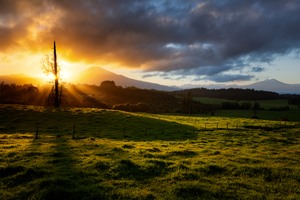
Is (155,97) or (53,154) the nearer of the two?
(53,154)

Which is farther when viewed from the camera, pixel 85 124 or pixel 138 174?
pixel 85 124

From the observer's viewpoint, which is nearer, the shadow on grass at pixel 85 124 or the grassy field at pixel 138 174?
the grassy field at pixel 138 174

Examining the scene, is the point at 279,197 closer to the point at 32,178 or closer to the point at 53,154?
the point at 32,178

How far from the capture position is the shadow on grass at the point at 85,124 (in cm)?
4006

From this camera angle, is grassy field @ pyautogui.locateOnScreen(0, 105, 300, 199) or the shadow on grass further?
the shadow on grass

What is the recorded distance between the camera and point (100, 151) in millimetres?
23125

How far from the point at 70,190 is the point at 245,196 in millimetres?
9244

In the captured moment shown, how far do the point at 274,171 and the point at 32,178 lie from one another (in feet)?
52.8

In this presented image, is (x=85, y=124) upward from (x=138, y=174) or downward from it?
downward

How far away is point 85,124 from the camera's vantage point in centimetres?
4722

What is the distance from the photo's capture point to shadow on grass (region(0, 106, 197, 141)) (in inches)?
1577

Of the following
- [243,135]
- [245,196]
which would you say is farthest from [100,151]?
[243,135]

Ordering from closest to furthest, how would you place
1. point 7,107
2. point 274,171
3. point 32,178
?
point 32,178 < point 274,171 < point 7,107

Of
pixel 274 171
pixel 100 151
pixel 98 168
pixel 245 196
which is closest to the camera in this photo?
pixel 245 196
